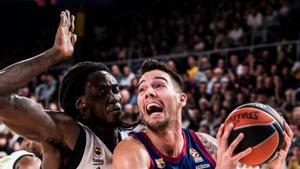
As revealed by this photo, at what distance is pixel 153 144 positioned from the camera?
10.7 feet

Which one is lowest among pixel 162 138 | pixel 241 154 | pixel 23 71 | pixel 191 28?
pixel 191 28

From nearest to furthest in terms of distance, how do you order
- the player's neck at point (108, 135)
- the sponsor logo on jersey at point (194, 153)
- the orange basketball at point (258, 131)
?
the orange basketball at point (258, 131)
the sponsor logo on jersey at point (194, 153)
the player's neck at point (108, 135)

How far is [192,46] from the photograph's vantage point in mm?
12438

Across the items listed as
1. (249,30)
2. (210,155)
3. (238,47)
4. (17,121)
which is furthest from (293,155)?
(249,30)

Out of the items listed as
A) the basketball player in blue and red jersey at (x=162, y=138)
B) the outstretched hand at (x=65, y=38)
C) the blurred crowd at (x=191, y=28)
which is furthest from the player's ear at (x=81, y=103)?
the blurred crowd at (x=191, y=28)

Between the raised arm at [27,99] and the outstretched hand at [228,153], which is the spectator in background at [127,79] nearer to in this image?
the raised arm at [27,99]

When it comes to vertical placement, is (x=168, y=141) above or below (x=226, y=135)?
below

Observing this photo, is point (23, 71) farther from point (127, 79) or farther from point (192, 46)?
point (192, 46)

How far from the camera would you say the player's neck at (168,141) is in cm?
327

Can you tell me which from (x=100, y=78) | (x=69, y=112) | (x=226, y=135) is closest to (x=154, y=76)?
(x=100, y=78)

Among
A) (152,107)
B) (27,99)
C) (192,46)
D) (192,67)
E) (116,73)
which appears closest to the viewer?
(27,99)

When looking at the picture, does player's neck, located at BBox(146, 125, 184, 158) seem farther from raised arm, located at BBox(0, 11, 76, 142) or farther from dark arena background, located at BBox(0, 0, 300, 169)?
dark arena background, located at BBox(0, 0, 300, 169)

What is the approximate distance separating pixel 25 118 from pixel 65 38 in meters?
0.46

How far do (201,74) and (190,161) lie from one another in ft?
22.3
